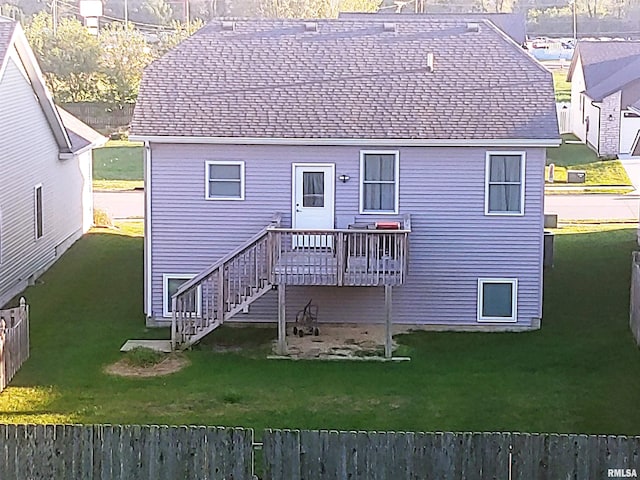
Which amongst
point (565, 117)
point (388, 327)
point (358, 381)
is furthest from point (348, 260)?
point (565, 117)

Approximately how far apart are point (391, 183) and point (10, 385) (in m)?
8.41

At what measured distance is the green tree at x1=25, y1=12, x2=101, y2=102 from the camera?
63.4 meters

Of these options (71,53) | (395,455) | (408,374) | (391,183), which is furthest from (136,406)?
(71,53)

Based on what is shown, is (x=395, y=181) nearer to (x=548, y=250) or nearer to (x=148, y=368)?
(x=148, y=368)

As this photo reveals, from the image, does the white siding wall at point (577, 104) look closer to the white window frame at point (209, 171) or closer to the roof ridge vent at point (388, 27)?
the roof ridge vent at point (388, 27)

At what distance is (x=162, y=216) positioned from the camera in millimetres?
22891

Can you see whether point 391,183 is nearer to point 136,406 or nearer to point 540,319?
point 540,319

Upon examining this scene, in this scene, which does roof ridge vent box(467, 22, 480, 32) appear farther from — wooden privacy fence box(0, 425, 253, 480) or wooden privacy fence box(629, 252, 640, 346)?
wooden privacy fence box(0, 425, 253, 480)

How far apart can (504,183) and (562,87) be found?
214 ft

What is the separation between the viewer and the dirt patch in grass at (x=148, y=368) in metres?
19.3

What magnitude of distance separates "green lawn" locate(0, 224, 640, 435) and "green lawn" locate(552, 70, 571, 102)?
184ft

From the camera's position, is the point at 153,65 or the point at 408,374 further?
the point at 153,65

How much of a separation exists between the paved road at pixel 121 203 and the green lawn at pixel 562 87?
4083 centimetres

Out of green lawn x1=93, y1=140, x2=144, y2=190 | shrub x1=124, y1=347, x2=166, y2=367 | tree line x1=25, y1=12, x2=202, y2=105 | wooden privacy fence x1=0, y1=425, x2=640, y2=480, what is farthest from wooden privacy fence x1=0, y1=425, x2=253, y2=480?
tree line x1=25, y1=12, x2=202, y2=105
